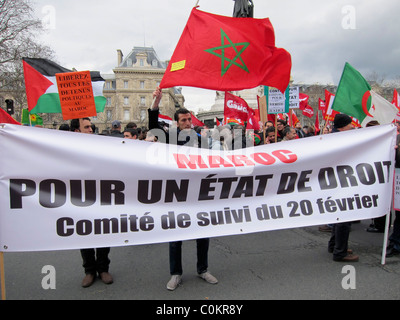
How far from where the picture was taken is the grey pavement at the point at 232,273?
10.7 feet

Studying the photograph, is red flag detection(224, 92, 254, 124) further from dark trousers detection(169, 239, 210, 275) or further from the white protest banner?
dark trousers detection(169, 239, 210, 275)

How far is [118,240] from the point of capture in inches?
121

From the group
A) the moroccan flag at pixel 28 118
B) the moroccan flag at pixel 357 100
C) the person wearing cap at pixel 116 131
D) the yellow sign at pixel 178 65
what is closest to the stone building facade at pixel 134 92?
the moroccan flag at pixel 28 118

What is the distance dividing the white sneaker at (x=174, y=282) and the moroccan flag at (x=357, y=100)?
3949mm

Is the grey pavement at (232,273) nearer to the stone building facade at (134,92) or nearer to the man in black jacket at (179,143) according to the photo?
the man in black jacket at (179,143)

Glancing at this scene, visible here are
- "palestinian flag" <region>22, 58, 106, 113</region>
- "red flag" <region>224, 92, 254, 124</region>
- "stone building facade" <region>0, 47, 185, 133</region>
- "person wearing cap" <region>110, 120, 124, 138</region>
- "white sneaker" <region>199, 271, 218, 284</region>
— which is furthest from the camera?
"stone building facade" <region>0, 47, 185, 133</region>

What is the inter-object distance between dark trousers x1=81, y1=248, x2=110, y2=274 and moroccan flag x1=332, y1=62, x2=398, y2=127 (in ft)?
14.6

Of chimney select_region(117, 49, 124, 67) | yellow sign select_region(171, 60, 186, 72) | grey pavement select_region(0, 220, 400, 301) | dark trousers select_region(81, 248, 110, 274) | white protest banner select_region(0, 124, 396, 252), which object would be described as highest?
chimney select_region(117, 49, 124, 67)

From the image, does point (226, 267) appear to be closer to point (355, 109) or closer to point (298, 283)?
point (298, 283)

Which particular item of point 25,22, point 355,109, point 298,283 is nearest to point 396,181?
point 355,109

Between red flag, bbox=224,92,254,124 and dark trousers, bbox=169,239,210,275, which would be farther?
red flag, bbox=224,92,254,124

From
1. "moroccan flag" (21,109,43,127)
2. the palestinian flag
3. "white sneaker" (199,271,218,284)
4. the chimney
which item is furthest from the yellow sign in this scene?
the chimney

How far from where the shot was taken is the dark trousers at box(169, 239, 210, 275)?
343 cm

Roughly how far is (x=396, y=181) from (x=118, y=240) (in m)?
4.02
